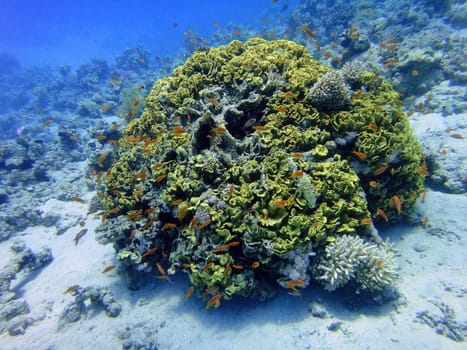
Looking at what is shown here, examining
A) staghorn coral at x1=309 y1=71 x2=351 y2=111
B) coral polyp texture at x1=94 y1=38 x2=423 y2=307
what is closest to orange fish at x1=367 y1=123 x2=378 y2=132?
coral polyp texture at x1=94 y1=38 x2=423 y2=307

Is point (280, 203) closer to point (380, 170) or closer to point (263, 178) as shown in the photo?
point (263, 178)

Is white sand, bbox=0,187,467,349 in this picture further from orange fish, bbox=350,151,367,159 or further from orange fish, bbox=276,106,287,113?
orange fish, bbox=276,106,287,113

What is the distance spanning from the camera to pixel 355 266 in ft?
16.9

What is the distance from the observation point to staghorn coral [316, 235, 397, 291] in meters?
5.08

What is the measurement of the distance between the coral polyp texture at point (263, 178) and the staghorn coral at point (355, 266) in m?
0.03

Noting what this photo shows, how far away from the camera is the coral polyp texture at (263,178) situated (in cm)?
499

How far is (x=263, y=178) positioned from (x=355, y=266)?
2.52 metres

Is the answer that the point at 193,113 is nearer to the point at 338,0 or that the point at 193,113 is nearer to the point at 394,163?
the point at 394,163

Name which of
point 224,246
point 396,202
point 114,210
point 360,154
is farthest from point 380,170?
point 114,210

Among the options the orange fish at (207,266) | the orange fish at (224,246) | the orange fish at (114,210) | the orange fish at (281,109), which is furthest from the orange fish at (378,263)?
the orange fish at (114,210)

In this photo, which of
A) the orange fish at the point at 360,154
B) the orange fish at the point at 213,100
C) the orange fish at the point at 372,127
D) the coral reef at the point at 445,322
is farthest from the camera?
the orange fish at the point at 213,100

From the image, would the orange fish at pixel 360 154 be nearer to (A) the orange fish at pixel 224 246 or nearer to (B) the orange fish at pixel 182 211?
(A) the orange fish at pixel 224 246

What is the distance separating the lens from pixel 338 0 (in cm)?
2750

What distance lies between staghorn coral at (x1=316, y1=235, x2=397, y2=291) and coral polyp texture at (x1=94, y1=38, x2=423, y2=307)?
0.03 metres
